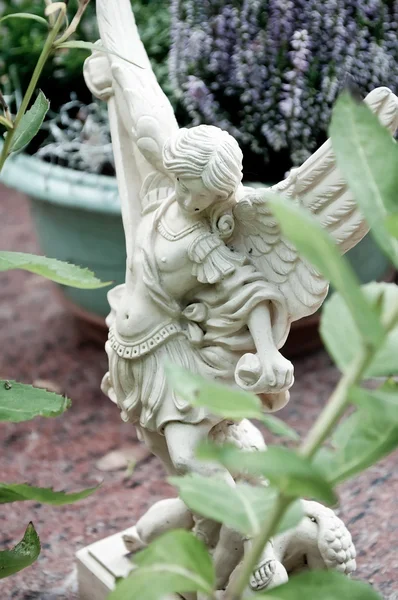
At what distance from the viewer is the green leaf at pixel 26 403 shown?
2.52 ft

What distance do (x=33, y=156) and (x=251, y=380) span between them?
1.16 meters

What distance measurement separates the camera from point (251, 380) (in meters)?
0.95

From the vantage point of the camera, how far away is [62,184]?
1844 mm

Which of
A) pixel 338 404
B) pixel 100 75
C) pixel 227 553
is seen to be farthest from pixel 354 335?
pixel 100 75

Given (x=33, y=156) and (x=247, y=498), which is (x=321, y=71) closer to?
(x=33, y=156)

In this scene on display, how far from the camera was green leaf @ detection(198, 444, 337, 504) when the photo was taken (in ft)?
1.78

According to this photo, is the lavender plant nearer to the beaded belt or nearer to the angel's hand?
the angel's hand

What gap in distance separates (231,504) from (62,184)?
132 centimetres

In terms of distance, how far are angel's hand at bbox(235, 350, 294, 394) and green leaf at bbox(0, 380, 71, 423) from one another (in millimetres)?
222

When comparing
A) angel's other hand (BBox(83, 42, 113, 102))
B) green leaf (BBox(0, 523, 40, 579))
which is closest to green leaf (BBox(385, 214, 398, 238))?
green leaf (BBox(0, 523, 40, 579))

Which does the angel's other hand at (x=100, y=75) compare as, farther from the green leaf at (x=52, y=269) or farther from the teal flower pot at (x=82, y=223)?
the teal flower pot at (x=82, y=223)

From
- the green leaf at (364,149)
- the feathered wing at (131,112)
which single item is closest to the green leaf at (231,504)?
the green leaf at (364,149)

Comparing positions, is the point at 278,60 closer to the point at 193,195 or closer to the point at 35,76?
the point at 193,195

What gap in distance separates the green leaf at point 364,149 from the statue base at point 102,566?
0.78 meters
